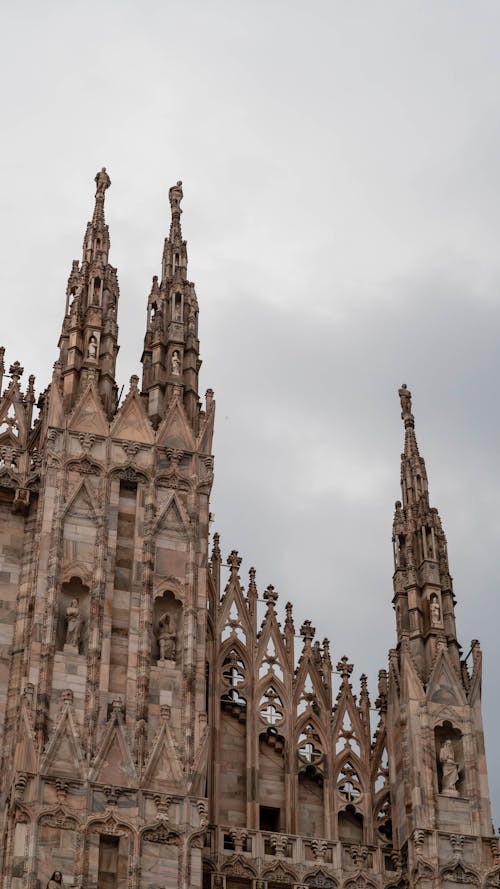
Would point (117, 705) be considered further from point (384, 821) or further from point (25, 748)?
point (384, 821)

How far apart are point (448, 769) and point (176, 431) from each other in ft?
23.5

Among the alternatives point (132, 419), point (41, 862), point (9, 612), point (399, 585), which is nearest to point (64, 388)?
point (132, 419)

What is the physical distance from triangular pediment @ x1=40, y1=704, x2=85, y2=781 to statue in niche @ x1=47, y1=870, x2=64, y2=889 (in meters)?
1.55

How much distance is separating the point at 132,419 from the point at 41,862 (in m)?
8.25

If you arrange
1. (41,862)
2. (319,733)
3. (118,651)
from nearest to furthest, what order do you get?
(41,862) → (118,651) → (319,733)

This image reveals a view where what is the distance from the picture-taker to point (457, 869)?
28.2 meters

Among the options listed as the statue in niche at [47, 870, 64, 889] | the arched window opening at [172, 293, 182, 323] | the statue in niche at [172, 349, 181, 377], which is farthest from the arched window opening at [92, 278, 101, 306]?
the statue in niche at [47, 870, 64, 889]

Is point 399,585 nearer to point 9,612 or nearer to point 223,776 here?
point 223,776

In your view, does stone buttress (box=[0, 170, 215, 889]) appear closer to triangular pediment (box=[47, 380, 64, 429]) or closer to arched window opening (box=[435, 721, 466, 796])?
triangular pediment (box=[47, 380, 64, 429])

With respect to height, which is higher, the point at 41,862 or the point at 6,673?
the point at 6,673

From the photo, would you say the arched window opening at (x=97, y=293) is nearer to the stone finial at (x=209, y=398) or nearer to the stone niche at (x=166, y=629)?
the stone finial at (x=209, y=398)

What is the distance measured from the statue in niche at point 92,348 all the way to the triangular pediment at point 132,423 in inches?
46.4

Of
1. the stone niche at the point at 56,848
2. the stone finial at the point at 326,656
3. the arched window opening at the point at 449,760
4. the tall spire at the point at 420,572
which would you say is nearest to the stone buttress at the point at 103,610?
the stone niche at the point at 56,848

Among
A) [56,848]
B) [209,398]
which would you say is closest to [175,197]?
[209,398]
